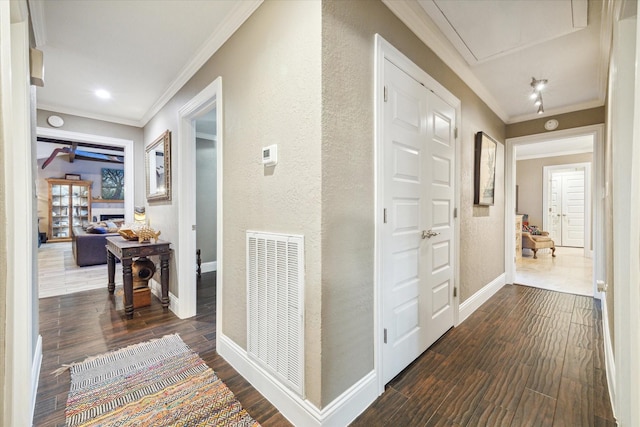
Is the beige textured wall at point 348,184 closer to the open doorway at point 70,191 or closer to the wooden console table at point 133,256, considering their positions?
the wooden console table at point 133,256

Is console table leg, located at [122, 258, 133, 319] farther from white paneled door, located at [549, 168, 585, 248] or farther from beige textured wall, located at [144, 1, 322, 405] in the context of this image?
white paneled door, located at [549, 168, 585, 248]

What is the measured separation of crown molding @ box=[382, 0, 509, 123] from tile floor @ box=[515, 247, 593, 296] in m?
2.92

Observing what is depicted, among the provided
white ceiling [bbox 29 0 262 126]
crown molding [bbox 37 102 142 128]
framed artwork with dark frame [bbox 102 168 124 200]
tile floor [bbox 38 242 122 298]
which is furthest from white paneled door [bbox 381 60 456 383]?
framed artwork with dark frame [bbox 102 168 124 200]

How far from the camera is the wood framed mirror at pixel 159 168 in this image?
9.49 feet

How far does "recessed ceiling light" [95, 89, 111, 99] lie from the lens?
3.04 meters

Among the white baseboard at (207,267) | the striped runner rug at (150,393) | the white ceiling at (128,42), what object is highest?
the white ceiling at (128,42)

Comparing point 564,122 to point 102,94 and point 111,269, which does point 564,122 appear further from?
point 111,269

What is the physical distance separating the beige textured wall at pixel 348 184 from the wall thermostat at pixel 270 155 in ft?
1.18

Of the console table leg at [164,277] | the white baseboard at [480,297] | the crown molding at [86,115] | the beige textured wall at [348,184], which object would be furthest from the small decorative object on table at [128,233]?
the white baseboard at [480,297]

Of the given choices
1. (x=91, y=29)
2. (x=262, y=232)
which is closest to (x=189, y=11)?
(x=91, y=29)

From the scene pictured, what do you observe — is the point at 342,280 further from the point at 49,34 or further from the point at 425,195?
the point at 49,34

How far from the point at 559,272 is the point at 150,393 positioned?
592 cm

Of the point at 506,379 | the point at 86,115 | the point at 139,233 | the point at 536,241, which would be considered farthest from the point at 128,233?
the point at 536,241

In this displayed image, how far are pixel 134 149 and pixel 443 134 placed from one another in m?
4.31
